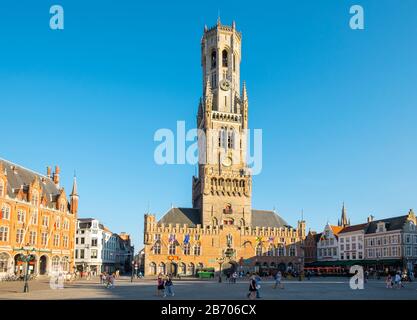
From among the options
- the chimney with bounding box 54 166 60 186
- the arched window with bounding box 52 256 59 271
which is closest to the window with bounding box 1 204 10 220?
the arched window with bounding box 52 256 59 271

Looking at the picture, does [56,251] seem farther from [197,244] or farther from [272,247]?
→ [272,247]

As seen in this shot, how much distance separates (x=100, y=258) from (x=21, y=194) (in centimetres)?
4617

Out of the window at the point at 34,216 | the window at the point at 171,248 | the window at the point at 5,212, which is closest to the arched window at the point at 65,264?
the window at the point at 34,216

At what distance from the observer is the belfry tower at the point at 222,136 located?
96.2 m

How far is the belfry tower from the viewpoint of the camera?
3787 inches

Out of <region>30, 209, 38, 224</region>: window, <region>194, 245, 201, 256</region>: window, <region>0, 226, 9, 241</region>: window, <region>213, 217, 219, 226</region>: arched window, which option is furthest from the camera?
<region>213, 217, 219, 226</region>: arched window

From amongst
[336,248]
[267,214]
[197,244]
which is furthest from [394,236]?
[197,244]

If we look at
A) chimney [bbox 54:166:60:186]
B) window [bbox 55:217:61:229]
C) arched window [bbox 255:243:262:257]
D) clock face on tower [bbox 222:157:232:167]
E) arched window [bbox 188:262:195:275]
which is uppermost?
clock face on tower [bbox 222:157:232:167]

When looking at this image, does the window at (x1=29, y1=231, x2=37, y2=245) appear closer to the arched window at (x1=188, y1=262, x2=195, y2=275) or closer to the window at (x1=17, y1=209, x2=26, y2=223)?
the window at (x1=17, y1=209, x2=26, y2=223)

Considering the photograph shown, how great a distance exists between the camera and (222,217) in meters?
95.6

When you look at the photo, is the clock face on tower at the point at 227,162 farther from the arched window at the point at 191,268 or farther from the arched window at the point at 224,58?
the arched window at the point at 224,58

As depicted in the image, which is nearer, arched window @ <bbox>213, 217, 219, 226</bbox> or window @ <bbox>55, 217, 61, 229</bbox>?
window @ <bbox>55, 217, 61, 229</bbox>

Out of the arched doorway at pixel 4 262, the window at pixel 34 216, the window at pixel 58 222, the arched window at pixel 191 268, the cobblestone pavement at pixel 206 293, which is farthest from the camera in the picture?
the arched window at pixel 191 268

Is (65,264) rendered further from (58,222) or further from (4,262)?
(4,262)
